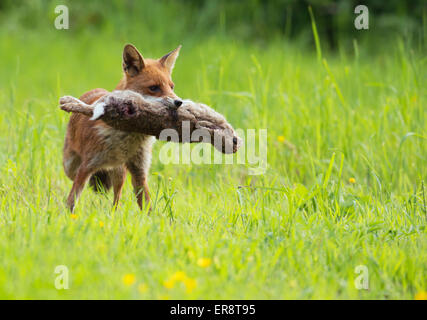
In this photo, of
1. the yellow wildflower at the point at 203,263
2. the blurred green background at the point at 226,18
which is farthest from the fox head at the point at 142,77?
the blurred green background at the point at 226,18

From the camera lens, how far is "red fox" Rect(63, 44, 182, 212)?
4.58 m

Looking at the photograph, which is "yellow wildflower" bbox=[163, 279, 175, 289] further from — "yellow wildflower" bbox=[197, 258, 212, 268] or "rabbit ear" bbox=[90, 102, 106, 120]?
"rabbit ear" bbox=[90, 102, 106, 120]

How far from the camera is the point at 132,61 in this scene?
4.64 m

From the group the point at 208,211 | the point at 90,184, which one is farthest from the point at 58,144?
the point at 208,211

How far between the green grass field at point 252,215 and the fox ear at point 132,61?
3.08ft

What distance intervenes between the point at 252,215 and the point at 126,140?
48.9 inches

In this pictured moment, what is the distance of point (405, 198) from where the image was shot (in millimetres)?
4871

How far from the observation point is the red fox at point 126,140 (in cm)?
458

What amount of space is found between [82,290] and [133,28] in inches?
369

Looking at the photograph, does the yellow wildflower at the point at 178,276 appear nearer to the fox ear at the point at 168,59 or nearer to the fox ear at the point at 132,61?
the fox ear at the point at 132,61

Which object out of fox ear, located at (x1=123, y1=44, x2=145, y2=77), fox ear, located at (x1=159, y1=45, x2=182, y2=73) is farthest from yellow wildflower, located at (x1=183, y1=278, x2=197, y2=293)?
fox ear, located at (x1=159, y1=45, x2=182, y2=73)

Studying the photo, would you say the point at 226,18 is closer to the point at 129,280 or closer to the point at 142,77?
the point at 142,77

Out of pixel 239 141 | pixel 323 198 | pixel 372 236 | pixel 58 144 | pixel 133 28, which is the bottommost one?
pixel 372 236
